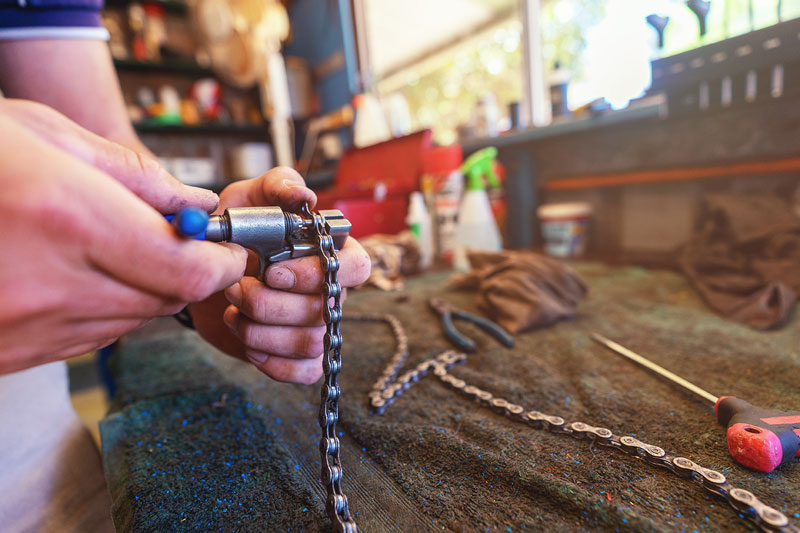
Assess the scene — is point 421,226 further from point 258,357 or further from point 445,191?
point 258,357

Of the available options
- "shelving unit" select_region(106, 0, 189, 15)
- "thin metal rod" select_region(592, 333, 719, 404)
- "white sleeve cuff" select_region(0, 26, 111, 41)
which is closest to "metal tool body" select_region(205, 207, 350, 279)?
"thin metal rod" select_region(592, 333, 719, 404)

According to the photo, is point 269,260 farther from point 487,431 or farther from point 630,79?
point 630,79

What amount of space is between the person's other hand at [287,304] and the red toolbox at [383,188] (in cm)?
102

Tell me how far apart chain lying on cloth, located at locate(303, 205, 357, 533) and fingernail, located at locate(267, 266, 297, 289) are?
0.05m

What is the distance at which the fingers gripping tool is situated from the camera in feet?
1.42

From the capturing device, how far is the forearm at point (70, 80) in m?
0.81

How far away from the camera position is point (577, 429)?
523 mm

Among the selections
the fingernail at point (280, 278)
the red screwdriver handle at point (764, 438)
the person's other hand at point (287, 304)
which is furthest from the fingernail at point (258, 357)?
the red screwdriver handle at point (764, 438)

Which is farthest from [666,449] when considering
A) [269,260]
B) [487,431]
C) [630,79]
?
[630,79]

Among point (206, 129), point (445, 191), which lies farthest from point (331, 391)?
point (206, 129)

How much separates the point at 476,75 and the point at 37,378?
8.13 ft

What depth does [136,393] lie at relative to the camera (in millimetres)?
742

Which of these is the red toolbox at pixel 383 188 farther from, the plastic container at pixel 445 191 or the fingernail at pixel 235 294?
the fingernail at pixel 235 294

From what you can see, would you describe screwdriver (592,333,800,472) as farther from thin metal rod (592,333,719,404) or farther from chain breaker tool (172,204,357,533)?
chain breaker tool (172,204,357,533)
